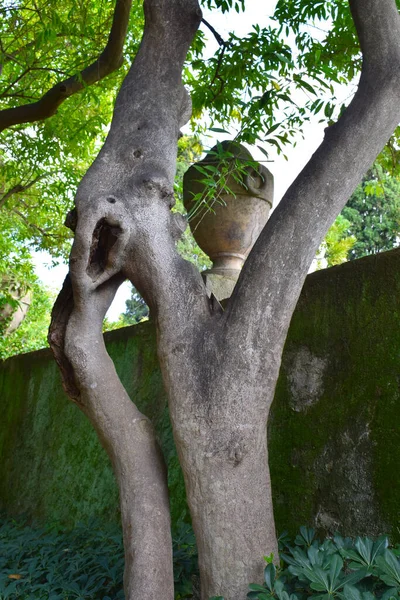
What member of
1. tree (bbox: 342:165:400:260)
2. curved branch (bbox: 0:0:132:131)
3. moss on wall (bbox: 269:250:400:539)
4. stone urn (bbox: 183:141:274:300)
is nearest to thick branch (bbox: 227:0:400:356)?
moss on wall (bbox: 269:250:400:539)

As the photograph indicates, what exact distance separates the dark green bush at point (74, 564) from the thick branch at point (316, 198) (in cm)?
144

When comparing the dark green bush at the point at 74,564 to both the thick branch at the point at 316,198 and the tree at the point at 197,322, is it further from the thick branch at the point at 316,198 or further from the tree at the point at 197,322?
the thick branch at the point at 316,198

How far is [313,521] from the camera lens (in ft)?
11.0

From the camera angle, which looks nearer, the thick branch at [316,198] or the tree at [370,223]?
the thick branch at [316,198]

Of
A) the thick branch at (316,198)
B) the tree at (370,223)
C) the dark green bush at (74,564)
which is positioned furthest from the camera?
the tree at (370,223)

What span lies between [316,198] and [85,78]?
3615 mm

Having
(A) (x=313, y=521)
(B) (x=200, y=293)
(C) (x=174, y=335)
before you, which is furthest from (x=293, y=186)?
(A) (x=313, y=521)

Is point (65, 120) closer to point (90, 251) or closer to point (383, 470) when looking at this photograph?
point (90, 251)

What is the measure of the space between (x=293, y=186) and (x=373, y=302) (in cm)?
86

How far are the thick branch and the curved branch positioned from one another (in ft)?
8.97

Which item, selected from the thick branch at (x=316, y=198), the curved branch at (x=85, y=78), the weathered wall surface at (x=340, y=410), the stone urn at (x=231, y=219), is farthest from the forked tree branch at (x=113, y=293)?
the curved branch at (x=85, y=78)

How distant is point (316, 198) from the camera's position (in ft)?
9.17

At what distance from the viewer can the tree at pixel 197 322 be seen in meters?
2.63

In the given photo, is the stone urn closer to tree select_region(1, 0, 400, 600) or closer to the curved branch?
the curved branch
